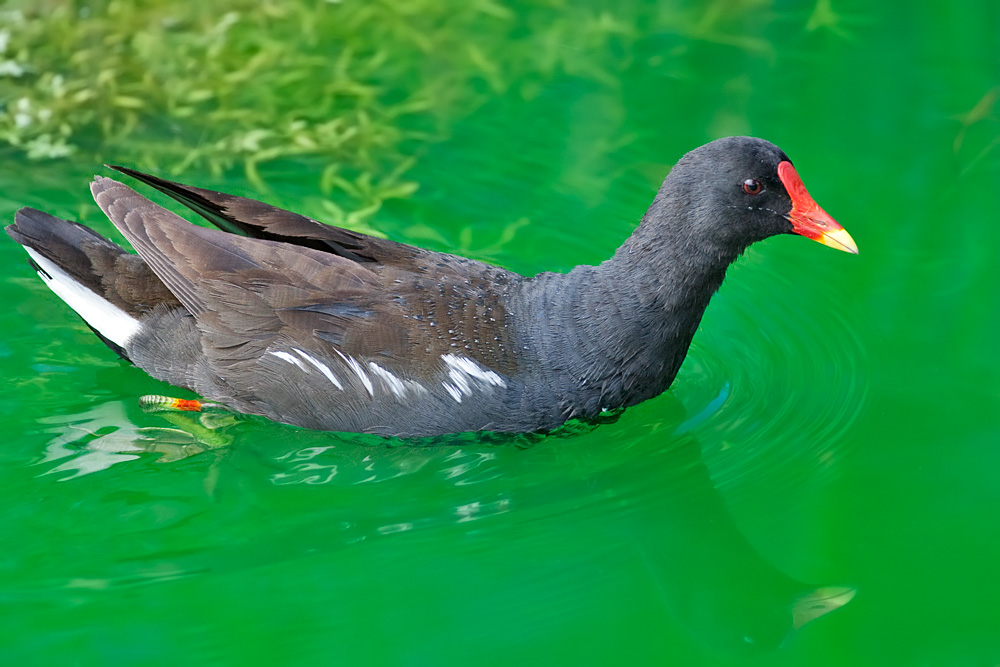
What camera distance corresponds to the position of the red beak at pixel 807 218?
4.16m

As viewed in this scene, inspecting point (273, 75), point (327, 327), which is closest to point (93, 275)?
point (327, 327)

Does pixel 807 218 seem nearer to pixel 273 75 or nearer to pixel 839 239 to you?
pixel 839 239

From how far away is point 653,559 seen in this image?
3.92m

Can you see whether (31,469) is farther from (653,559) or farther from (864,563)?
(864,563)

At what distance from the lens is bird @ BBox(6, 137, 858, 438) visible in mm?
4129

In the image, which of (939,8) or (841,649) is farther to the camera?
(939,8)

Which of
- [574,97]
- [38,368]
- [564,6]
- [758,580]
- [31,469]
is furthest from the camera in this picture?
[564,6]

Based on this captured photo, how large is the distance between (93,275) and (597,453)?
1986mm

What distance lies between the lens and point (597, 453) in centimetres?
430

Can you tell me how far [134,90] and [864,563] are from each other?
4483mm

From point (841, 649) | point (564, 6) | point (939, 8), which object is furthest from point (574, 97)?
point (841, 649)

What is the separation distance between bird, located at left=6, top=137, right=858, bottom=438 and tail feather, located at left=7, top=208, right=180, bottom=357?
0.15 m

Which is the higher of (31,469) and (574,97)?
(574,97)

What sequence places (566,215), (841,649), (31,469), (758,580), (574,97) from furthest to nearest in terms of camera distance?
(574,97) → (566,215) → (31,469) → (758,580) → (841,649)
